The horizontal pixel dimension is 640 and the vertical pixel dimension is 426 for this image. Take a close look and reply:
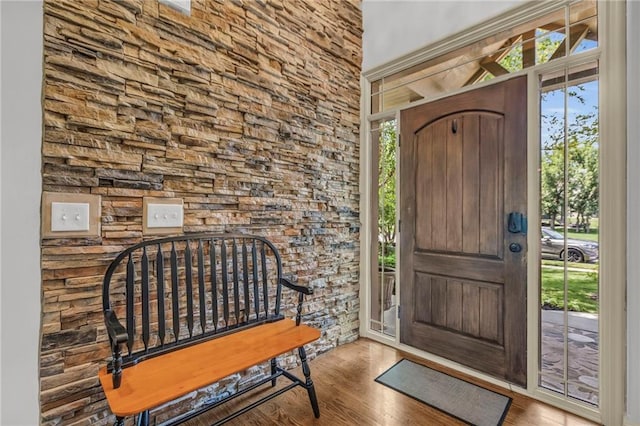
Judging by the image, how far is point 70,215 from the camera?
1354 millimetres

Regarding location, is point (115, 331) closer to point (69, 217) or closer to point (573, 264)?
point (69, 217)

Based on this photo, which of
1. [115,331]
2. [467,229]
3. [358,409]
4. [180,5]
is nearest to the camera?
[115,331]

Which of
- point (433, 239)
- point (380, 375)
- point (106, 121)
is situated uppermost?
point (106, 121)

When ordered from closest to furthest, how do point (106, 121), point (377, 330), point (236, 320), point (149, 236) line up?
point (106, 121)
point (149, 236)
point (236, 320)
point (377, 330)

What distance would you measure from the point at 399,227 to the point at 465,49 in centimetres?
143

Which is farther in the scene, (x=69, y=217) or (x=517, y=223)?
(x=517, y=223)

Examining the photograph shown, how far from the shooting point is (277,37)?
217 centimetres

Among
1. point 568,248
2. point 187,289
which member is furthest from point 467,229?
point 187,289

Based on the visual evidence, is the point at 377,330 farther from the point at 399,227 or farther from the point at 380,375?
the point at 399,227

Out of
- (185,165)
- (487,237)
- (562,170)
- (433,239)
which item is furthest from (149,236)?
(562,170)

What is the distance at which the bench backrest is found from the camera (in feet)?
4.87
